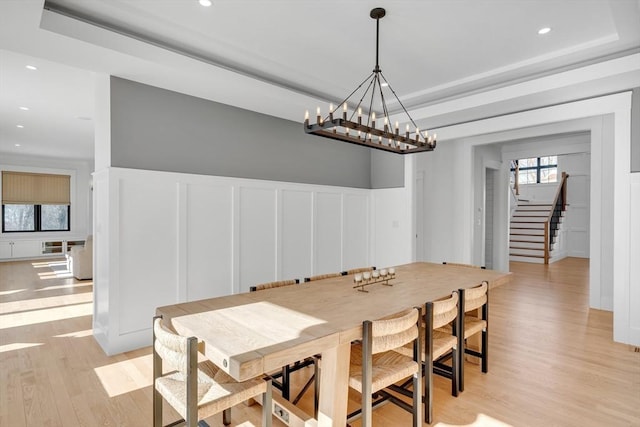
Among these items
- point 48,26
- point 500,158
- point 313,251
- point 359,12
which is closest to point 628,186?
point 359,12

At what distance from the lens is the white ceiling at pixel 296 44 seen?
260 cm

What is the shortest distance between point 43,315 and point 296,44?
458cm

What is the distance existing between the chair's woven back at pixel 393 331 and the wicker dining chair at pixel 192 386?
2.01 ft

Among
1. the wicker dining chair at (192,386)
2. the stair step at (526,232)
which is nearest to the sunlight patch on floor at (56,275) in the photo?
the wicker dining chair at (192,386)

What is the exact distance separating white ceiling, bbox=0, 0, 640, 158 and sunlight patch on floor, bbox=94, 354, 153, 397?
8.68 feet

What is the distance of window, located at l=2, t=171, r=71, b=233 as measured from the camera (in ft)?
30.1

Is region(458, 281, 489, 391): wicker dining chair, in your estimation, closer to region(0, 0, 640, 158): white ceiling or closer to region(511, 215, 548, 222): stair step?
region(0, 0, 640, 158): white ceiling

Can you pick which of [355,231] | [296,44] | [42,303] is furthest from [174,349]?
[42,303]

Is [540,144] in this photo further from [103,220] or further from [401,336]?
[103,220]

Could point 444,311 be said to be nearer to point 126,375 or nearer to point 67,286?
point 126,375

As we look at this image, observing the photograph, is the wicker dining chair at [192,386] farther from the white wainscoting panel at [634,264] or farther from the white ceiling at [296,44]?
the white wainscoting panel at [634,264]

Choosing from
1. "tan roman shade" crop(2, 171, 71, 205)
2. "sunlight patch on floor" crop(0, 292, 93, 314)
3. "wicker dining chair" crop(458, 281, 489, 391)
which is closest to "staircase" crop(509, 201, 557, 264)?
"wicker dining chair" crop(458, 281, 489, 391)

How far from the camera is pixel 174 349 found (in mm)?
1573

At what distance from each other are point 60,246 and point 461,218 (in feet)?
34.6
